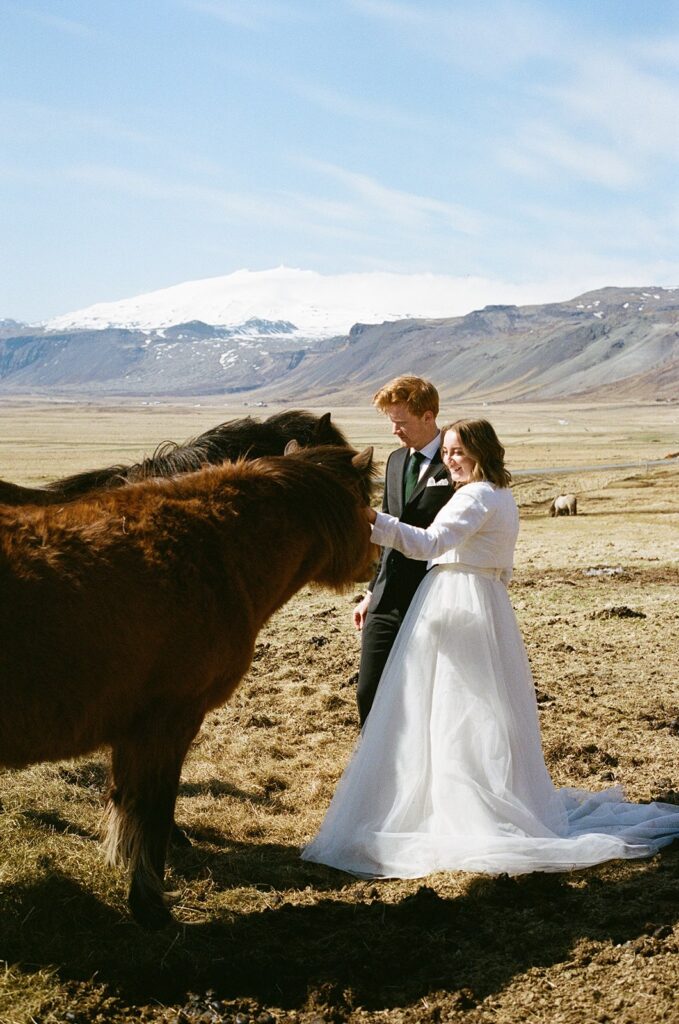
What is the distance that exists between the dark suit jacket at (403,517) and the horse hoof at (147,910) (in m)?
2.07

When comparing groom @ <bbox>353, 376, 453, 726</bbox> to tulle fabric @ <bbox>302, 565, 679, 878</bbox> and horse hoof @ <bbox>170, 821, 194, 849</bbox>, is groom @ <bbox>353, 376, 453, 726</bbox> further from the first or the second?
horse hoof @ <bbox>170, 821, 194, 849</bbox>

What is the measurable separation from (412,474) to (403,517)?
28cm

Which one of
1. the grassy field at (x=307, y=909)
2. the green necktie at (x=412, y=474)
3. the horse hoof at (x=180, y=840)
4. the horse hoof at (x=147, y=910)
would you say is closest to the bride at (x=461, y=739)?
the grassy field at (x=307, y=909)

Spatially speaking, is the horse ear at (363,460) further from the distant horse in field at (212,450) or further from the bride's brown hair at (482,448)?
the distant horse in field at (212,450)

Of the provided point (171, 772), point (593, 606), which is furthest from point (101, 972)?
point (593, 606)

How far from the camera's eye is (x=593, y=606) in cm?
1154

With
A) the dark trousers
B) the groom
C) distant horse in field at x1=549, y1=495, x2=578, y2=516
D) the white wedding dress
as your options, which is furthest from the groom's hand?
distant horse in field at x1=549, y1=495, x2=578, y2=516

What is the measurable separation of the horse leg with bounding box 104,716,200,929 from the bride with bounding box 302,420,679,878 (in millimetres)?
976

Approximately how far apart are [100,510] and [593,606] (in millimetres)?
8537

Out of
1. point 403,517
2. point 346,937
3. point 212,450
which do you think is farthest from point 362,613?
point 346,937

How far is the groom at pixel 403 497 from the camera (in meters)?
5.24

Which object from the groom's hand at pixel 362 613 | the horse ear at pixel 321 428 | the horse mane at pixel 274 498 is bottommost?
the groom's hand at pixel 362 613

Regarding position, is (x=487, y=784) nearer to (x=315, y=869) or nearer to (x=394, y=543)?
(x=315, y=869)

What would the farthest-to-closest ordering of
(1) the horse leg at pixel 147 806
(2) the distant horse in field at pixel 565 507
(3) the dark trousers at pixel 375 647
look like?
(2) the distant horse in field at pixel 565 507
(3) the dark trousers at pixel 375 647
(1) the horse leg at pixel 147 806
